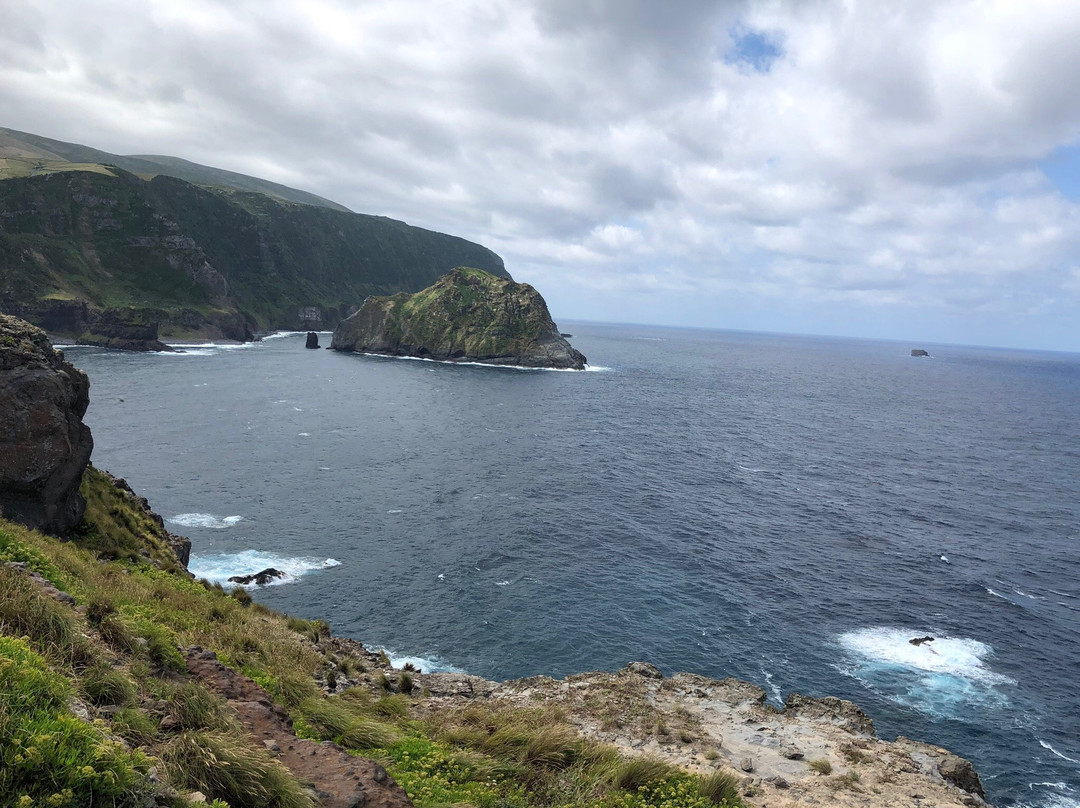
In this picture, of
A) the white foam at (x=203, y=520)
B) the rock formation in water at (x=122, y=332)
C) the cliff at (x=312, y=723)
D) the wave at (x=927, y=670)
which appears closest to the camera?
the cliff at (x=312, y=723)

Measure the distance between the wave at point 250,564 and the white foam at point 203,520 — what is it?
676 centimetres

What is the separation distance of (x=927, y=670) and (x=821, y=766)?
69.1 feet

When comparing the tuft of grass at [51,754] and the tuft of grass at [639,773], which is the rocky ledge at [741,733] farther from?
the tuft of grass at [51,754]

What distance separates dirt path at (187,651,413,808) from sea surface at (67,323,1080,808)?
866 inches

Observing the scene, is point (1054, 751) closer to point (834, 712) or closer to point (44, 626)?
point (834, 712)

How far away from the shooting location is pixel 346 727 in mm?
15547

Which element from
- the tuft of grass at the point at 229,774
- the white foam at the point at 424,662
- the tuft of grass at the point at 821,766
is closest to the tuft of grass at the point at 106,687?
the tuft of grass at the point at 229,774

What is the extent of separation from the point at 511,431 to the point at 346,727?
7981 centimetres

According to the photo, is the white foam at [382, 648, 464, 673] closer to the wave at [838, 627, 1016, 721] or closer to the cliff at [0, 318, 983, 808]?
the cliff at [0, 318, 983, 808]

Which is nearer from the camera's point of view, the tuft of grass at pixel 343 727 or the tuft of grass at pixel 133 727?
the tuft of grass at pixel 133 727

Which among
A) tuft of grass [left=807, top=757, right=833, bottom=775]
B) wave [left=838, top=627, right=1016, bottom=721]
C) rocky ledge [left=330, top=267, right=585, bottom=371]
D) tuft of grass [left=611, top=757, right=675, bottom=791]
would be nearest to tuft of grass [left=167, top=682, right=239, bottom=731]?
tuft of grass [left=611, top=757, right=675, bottom=791]

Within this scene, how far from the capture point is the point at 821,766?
20906mm

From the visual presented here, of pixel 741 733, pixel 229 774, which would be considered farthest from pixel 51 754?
pixel 741 733

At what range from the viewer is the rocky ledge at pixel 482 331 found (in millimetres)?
181750
